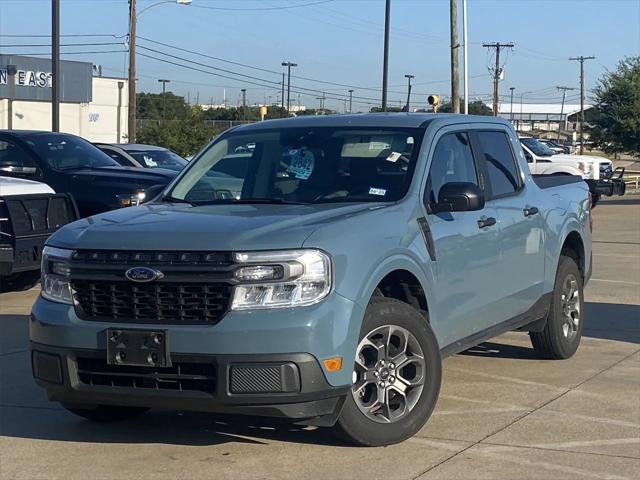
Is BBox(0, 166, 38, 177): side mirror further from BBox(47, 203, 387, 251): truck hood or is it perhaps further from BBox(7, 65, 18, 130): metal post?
BBox(7, 65, 18, 130): metal post

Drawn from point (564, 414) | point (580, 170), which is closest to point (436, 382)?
point (564, 414)

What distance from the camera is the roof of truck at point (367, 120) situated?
6762 millimetres

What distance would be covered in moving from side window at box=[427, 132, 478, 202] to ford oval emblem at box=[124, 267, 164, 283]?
1896 mm

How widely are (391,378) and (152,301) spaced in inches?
55.2

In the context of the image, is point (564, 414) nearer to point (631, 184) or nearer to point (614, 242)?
point (614, 242)

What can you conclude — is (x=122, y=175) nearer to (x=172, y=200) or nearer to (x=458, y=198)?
(x=172, y=200)

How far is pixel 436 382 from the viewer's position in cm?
590

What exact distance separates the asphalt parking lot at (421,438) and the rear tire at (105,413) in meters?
0.06

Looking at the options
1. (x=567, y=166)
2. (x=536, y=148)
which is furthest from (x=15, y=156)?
(x=536, y=148)

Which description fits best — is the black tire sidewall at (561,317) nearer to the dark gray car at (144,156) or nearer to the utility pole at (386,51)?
the dark gray car at (144,156)

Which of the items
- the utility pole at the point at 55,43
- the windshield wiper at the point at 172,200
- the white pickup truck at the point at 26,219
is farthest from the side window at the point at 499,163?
the utility pole at the point at 55,43

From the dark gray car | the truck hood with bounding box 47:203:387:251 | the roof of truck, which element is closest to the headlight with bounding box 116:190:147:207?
the roof of truck

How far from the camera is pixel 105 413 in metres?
6.27

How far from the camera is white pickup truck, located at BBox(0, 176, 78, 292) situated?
35.6ft
